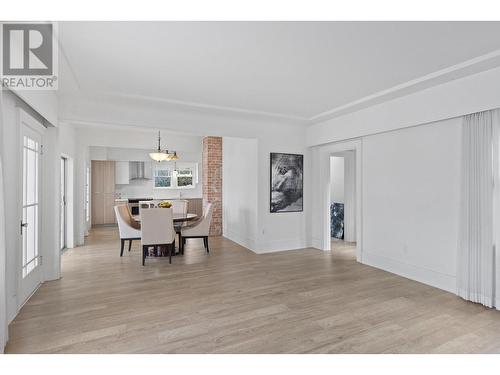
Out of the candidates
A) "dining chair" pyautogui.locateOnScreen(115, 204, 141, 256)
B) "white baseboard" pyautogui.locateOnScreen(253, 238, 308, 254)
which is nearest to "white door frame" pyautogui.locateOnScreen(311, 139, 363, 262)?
"white baseboard" pyautogui.locateOnScreen(253, 238, 308, 254)

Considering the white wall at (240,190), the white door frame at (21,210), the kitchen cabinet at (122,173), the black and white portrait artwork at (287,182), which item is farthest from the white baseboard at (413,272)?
the kitchen cabinet at (122,173)

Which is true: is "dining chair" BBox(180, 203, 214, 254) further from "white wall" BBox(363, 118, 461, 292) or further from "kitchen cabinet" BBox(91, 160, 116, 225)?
"kitchen cabinet" BBox(91, 160, 116, 225)

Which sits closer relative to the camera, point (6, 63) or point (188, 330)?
point (6, 63)

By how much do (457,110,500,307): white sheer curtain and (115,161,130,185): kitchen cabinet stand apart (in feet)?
29.2

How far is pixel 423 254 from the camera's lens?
3914 millimetres

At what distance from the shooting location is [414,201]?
4023mm

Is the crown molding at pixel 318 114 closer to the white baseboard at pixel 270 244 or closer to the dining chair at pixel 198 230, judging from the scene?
the dining chair at pixel 198 230

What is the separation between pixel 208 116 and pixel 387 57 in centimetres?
308

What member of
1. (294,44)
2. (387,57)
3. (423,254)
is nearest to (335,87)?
(387,57)

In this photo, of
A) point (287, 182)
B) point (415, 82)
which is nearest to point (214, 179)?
point (287, 182)

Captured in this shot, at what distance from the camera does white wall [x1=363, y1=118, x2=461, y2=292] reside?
360cm

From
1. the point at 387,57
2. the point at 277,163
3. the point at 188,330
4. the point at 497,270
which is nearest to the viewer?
the point at 188,330

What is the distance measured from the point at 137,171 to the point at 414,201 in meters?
8.35
